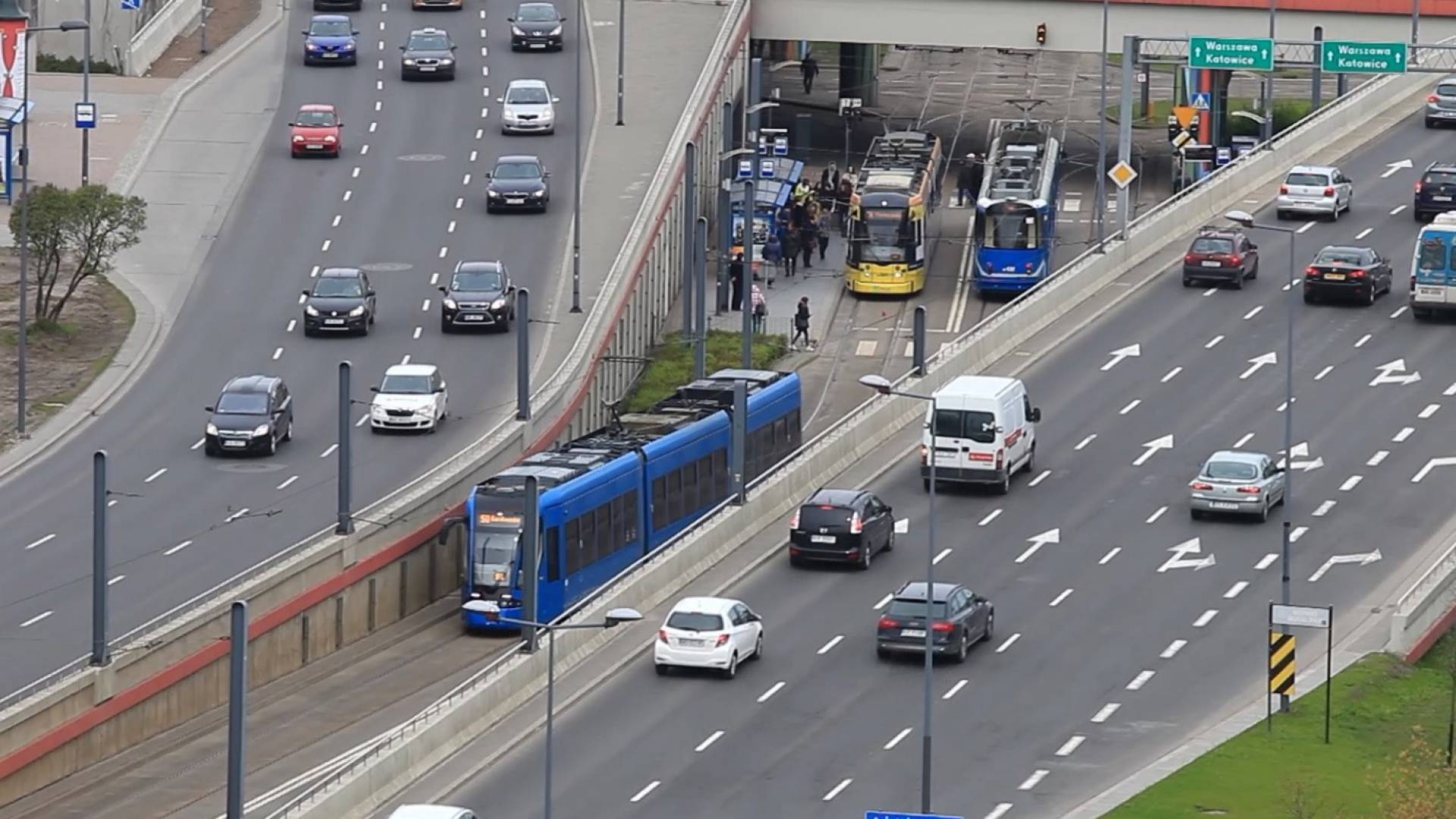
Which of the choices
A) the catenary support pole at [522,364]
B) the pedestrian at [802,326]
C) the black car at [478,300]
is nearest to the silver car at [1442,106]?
the pedestrian at [802,326]

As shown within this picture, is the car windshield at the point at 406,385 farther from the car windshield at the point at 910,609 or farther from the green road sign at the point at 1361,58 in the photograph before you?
the green road sign at the point at 1361,58

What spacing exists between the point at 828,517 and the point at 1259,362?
18530 mm

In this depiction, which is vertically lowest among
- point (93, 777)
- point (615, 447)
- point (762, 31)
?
point (93, 777)

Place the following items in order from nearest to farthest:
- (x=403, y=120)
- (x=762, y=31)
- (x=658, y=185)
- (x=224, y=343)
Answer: (x=224, y=343) → (x=658, y=185) → (x=403, y=120) → (x=762, y=31)

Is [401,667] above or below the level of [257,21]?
below

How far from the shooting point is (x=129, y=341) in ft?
284

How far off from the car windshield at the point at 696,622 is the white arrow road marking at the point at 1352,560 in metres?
13.7

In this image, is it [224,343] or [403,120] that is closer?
[224,343]

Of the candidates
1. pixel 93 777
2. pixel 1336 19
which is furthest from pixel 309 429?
pixel 1336 19

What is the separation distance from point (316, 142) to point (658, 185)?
11707 millimetres

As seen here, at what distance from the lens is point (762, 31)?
374 ft

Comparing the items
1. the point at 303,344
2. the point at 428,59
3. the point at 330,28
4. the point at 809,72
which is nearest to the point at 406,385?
the point at 303,344

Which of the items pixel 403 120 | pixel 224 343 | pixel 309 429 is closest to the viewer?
pixel 309 429

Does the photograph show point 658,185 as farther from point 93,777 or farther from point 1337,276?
point 93,777
